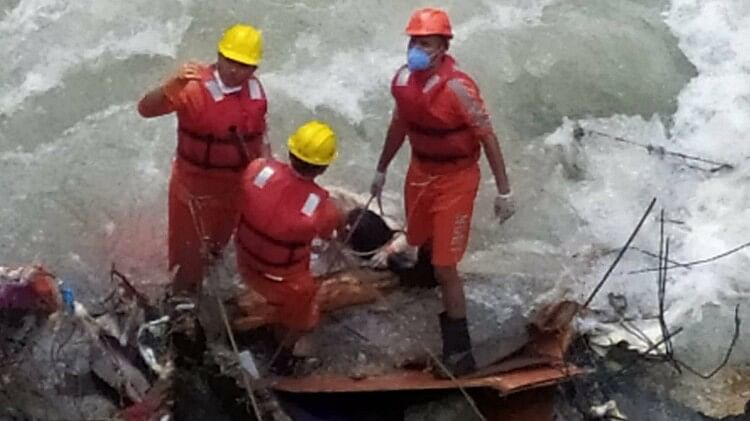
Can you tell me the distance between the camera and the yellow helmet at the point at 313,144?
490 cm

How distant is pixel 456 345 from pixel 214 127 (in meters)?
1.41

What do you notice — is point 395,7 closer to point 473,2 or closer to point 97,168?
point 473,2

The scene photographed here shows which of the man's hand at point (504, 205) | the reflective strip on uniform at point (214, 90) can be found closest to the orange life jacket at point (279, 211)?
the reflective strip on uniform at point (214, 90)

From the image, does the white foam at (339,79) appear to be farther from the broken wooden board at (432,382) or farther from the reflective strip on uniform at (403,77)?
the broken wooden board at (432,382)

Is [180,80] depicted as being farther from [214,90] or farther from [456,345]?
[456,345]

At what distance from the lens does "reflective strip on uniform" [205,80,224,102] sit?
16.6 ft

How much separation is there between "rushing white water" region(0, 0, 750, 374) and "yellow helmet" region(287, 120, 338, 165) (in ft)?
4.74

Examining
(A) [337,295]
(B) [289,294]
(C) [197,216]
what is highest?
(C) [197,216]

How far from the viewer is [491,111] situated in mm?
7320

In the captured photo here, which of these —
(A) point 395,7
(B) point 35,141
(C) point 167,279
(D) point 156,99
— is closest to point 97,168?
(B) point 35,141

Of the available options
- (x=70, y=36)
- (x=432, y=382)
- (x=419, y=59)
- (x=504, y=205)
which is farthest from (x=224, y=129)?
(x=70, y=36)

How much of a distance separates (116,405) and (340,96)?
9.41 feet

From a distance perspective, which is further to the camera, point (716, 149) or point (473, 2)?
point (473, 2)

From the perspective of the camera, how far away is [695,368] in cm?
579
